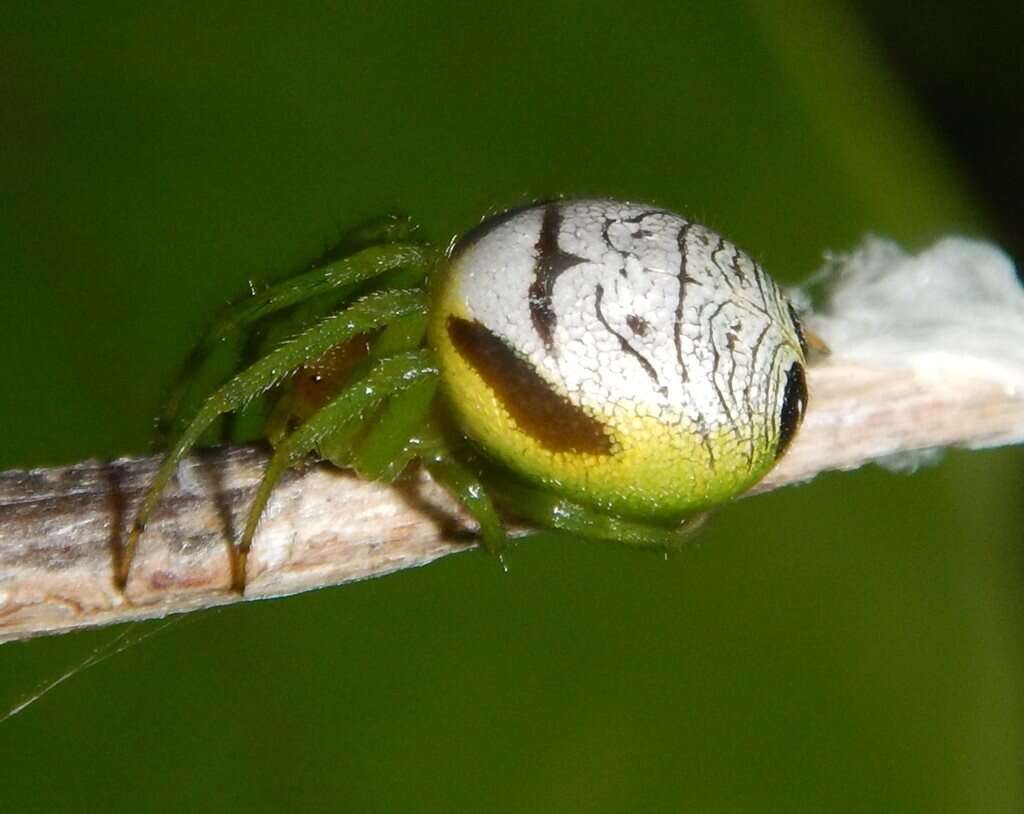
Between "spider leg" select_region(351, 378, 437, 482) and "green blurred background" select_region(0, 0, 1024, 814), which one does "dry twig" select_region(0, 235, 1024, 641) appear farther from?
"green blurred background" select_region(0, 0, 1024, 814)

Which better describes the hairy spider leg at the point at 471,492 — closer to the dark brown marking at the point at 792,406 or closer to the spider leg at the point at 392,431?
the spider leg at the point at 392,431

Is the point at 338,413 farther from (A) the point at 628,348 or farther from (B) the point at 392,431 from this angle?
(A) the point at 628,348

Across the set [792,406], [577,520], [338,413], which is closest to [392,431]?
[338,413]

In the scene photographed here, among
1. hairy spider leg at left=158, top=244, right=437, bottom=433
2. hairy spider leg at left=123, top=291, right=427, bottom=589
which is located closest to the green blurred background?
hairy spider leg at left=158, top=244, right=437, bottom=433

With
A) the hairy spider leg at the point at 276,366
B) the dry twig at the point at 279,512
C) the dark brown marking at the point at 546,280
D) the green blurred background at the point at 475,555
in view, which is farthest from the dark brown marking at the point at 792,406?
the green blurred background at the point at 475,555

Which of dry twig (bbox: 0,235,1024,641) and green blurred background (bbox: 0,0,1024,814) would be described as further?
green blurred background (bbox: 0,0,1024,814)

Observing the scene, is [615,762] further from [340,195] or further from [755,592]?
[340,195]

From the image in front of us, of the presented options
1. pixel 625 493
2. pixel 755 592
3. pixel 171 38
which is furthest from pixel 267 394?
pixel 755 592
